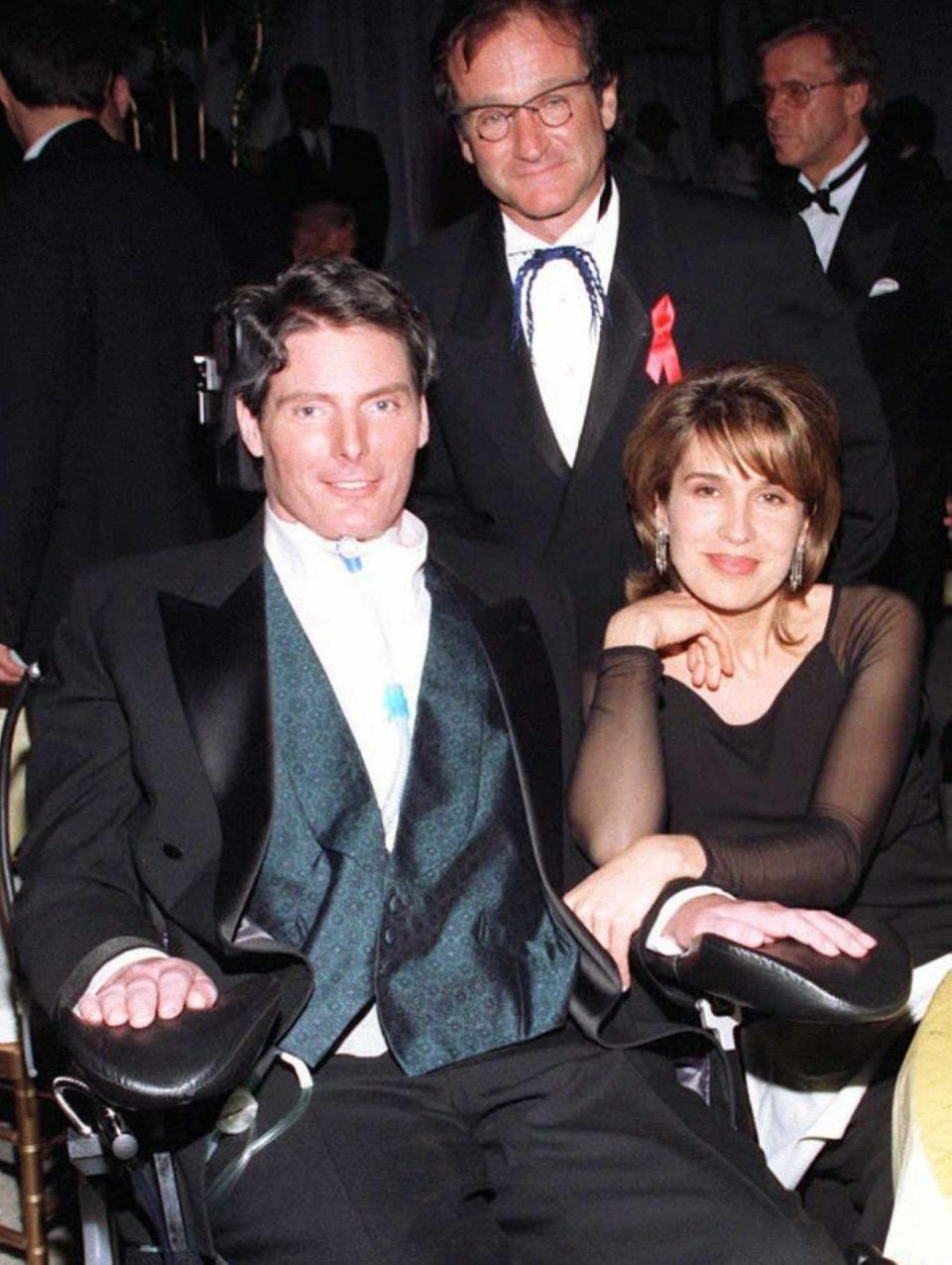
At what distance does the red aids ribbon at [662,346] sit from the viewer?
2.78 metres

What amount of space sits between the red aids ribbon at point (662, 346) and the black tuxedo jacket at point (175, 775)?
649mm

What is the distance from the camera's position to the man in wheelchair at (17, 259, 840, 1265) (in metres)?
1.99

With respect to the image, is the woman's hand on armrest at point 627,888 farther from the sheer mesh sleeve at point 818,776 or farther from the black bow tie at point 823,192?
the black bow tie at point 823,192

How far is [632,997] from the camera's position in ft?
7.47

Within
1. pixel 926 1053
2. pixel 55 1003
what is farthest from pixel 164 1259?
pixel 926 1053

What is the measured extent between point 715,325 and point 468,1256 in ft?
5.02

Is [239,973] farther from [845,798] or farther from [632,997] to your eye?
[845,798]

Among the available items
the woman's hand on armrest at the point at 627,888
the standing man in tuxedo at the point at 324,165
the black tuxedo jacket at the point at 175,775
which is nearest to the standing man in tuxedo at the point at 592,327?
the black tuxedo jacket at the point at 175,775

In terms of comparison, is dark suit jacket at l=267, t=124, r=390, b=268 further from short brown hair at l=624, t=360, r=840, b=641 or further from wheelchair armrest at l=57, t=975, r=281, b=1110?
wheelchair armrest at l=57, t=975, r=281, b=1110

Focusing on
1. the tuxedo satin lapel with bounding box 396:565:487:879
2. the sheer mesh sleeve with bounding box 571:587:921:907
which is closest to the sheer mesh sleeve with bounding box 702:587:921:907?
the sheer mesh sleeve with bounding box 571:587:921:907

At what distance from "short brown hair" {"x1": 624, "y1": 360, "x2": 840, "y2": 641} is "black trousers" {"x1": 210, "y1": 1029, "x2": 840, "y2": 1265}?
73cm

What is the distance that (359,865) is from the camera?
2180 millimetres

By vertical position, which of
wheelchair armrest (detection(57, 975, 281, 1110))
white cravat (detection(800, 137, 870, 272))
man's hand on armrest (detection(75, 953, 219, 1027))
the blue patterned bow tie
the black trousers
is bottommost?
the black trousers

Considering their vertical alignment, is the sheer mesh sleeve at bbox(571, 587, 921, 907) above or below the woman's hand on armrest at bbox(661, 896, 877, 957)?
above
